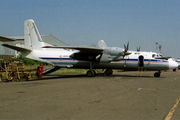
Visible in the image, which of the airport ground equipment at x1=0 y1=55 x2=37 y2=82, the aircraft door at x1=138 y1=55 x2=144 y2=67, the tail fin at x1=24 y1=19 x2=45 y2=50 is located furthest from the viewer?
the tail fin at x1=24 y1=19 x2=45 y2=50

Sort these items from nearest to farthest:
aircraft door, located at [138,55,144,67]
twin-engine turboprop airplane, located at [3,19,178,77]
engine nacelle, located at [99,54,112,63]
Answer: twin-engine turboprop airplane, located at [3,19,178,77], engine nacelle, located at [99,54,112,63], aircraft door, located at [138,55,144,67]

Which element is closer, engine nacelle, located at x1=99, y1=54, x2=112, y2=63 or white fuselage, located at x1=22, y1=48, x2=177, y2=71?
white fuselage, located at x1=22, y1=48, x2=177, y2=71

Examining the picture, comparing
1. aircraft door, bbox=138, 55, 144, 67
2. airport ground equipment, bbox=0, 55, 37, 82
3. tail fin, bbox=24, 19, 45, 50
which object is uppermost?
tail fin, bbox=24, 19, 45, 50

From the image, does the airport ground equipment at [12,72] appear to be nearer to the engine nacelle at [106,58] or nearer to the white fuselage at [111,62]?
the white fuselage at [111,62]

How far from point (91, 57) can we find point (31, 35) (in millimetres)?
9327

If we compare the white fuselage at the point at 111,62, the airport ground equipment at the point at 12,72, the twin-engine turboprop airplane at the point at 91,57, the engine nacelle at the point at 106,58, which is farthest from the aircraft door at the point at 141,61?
the airport ground equipment at the point at 12,72

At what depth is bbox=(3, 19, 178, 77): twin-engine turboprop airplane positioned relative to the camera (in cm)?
2206

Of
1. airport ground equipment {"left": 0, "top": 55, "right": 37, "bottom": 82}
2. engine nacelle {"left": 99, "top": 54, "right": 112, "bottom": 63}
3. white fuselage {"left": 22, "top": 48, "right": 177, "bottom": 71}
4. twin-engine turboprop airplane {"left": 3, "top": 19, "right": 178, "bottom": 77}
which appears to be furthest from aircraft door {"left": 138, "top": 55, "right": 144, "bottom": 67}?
airport ground equipment {"left": 0, "top": 55, "right": 37, "bottom": 82}

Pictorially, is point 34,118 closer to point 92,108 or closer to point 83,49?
point 92,108

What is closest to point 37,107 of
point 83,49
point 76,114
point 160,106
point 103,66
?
point 76,114

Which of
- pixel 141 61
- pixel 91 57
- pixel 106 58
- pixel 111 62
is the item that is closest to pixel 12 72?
pixel 91 57

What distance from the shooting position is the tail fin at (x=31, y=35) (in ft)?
83.3

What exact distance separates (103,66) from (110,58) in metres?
2.20

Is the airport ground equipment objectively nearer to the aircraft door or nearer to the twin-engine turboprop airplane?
the twin-engine turboprop airplane
